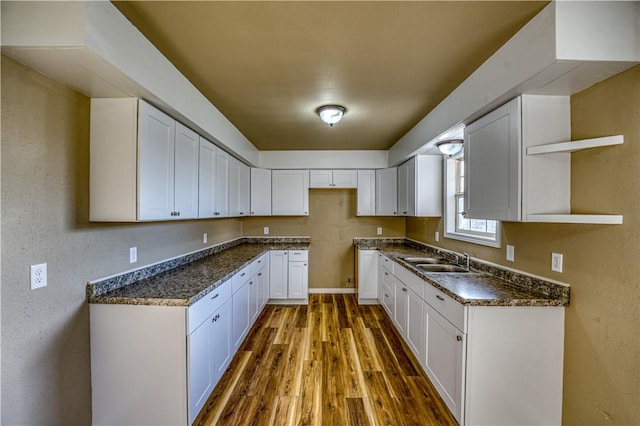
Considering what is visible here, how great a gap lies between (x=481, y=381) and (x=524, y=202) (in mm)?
1168

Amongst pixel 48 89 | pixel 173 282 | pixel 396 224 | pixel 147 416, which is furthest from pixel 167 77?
pixel 396 224

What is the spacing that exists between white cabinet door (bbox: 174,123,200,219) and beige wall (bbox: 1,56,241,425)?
524 mm

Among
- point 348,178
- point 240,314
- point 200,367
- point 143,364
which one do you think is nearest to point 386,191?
point 348,178

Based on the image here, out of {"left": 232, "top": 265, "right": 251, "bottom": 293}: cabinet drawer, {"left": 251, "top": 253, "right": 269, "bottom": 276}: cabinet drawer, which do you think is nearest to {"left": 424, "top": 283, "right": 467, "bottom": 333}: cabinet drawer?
{"left": 232, "top": 265, "right": 251, "bottom": 293}: cabinet drawer

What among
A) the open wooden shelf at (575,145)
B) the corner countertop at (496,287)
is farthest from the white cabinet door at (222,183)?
the open wooden shelf at (575,145)

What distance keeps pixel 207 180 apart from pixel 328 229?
2.48 metres

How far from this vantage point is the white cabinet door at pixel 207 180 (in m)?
2.56

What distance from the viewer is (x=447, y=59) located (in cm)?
177

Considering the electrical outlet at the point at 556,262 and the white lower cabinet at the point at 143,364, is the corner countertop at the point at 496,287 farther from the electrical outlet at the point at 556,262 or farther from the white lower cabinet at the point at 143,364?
the white lower cabinet at the point at 143,364

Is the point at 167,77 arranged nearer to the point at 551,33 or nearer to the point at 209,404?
the point at 551,33

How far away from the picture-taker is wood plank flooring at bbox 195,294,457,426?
6.17 ft

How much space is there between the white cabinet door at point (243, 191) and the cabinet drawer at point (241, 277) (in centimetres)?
109

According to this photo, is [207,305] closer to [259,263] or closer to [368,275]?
[259,263]

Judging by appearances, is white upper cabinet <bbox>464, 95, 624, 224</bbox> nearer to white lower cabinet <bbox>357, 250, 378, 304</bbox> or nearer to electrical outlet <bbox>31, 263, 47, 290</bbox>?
white lower cabinet <bbox>357, 250, 378, 304</bbox>
